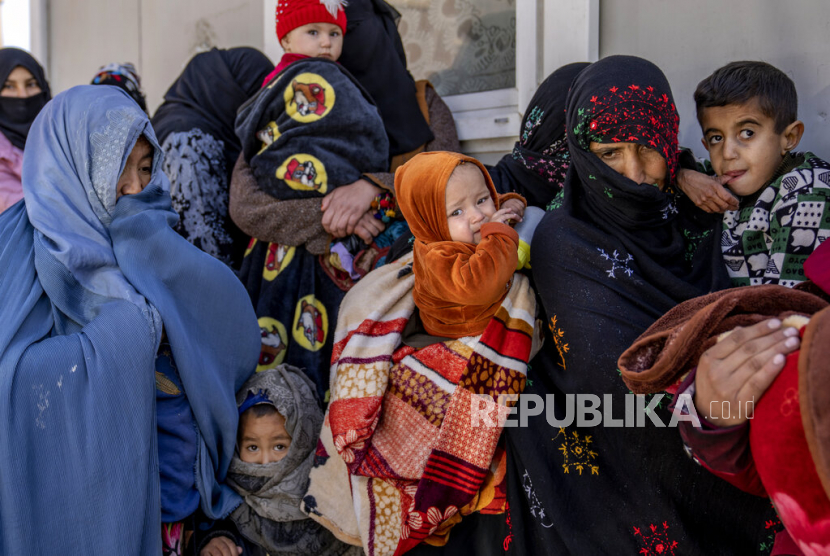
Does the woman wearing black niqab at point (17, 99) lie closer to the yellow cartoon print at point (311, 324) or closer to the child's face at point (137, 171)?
the child's face at point (137, 171)

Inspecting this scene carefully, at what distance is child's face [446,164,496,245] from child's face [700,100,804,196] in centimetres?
74

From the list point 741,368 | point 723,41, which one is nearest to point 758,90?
point 723,41

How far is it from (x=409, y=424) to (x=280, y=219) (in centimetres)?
111

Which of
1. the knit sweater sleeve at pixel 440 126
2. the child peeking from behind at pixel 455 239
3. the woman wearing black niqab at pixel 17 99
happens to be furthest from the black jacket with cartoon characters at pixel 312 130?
the woman wearing black niqab at pixel 17 99

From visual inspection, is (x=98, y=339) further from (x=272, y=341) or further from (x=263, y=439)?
(x=272, y=341)

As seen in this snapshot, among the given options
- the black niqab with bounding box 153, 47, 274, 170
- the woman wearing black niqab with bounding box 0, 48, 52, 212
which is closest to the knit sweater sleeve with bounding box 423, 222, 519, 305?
the black niqab with bounding box 153, 47, 274, 170

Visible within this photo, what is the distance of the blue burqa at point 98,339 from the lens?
1903 millimetres

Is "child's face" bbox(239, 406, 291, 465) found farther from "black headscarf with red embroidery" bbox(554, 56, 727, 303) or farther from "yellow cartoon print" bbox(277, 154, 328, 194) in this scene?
"black headscarf with red embroidery" bbox(554, 56, 727, 303)

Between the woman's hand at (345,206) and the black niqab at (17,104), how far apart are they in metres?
1.84

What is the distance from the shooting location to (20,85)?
3.61m

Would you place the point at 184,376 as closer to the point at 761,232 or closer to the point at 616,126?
the point at 616,126

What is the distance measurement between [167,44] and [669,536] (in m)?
4.10

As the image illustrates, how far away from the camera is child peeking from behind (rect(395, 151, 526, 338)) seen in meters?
1.92

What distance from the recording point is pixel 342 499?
7.14ft
